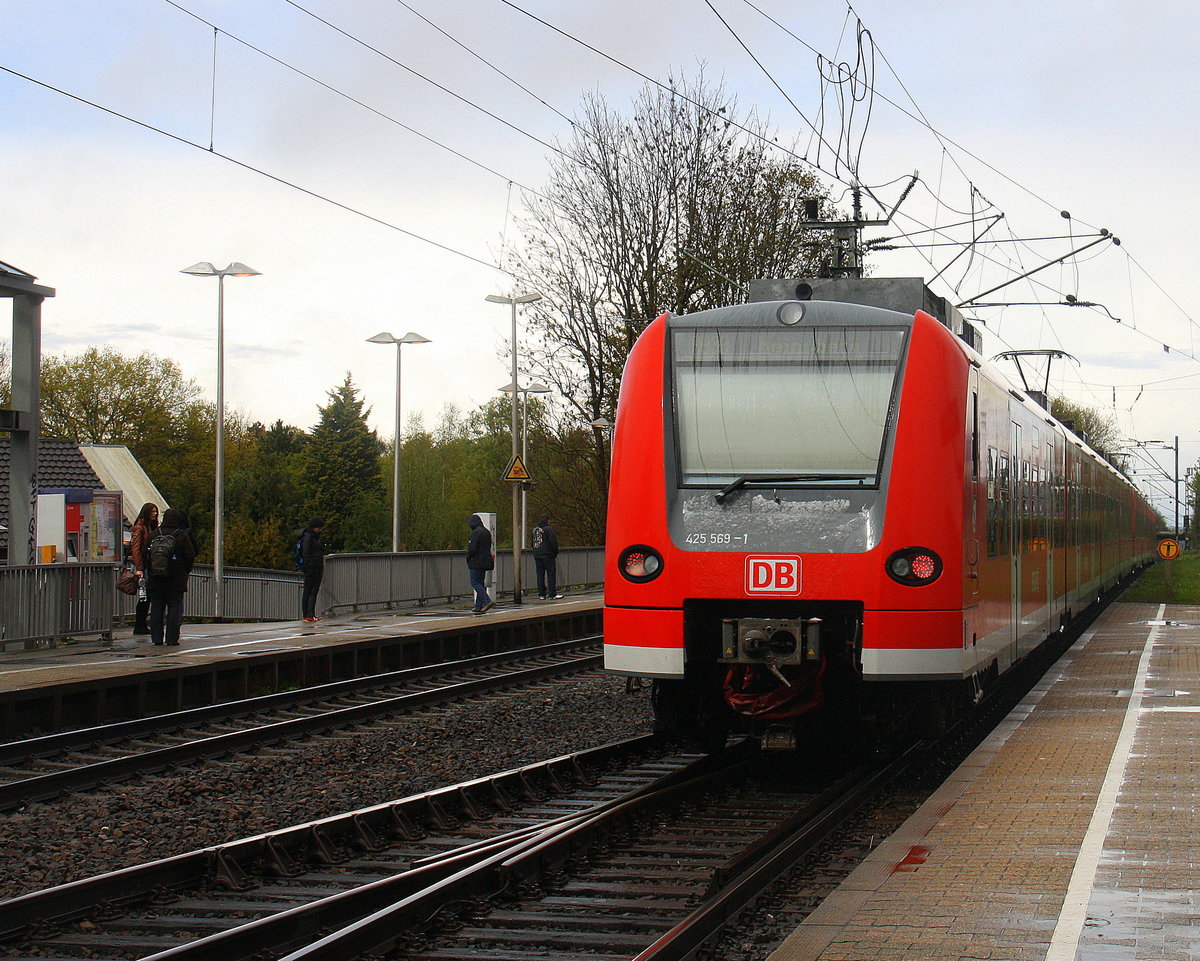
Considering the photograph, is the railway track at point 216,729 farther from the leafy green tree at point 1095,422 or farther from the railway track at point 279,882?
the leafy green tree at point 1095,422

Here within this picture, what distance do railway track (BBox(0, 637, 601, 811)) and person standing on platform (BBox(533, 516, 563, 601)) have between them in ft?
39.7

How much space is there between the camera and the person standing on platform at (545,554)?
30531mm

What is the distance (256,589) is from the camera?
107 ft

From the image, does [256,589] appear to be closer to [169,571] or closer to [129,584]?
[129,584]

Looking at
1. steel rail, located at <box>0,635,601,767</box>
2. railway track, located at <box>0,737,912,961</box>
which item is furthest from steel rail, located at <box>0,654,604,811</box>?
railway track, located at <box>0,737,912,961</box>

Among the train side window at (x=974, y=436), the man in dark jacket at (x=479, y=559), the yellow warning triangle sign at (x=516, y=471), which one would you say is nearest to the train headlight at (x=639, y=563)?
the train side window at (x=974, y=436)

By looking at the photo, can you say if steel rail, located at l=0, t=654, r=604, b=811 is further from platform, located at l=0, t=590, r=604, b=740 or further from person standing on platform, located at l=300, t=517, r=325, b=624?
person standing on platform, located at l=300, t=517, r=325, b=624

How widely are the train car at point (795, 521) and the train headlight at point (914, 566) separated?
11 mm

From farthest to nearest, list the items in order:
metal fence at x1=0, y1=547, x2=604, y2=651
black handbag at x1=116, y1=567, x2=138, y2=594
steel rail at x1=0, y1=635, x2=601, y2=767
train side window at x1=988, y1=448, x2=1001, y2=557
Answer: black handbag at x1=116, y1=567, x2=138, y2=594
metal fence at x1=0, y1=547, x2=604, y2=651
steel rail at x1=0, y1=635, x2=601, y2=767
train side window at x1=988, y1=448, x2=1001, y2=557

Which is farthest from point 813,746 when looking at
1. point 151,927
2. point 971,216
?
point 971,216

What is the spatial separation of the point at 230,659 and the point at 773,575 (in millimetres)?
8595

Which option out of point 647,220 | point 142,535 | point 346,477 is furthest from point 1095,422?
point 142,535

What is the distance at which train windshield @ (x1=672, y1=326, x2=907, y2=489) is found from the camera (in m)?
9.00

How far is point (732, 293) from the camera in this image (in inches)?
1414
